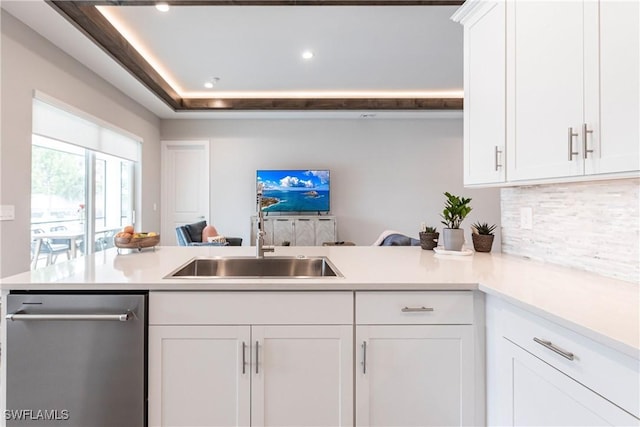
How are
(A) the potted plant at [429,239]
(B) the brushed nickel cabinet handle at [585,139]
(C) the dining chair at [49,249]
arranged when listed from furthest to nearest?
(C) the dining chair at [49,249]
(A) the potted plant at [429,239]
(B) the brushed nickel cabinet handle at [585,139]

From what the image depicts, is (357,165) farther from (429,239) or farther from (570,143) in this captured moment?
(570,143)

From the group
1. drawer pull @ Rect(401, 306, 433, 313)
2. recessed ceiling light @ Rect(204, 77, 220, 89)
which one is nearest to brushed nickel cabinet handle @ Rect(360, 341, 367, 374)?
drawer pull @ Rect(401, 306, 433, 313)

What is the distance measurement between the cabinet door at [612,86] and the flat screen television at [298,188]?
165 inches

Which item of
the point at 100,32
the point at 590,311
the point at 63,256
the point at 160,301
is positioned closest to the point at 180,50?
the point at 100,32

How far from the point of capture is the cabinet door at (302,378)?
1.24 meters

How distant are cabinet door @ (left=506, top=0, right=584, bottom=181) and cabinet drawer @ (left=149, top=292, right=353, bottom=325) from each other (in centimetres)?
94

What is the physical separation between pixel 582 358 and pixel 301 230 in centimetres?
430

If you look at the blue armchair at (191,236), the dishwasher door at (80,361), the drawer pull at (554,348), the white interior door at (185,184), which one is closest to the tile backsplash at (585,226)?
the drawer pull at (554,348)

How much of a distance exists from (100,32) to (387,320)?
3.26 m

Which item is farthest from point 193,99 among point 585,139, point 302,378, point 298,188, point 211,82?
point 585,139

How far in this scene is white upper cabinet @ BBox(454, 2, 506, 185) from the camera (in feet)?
4.87

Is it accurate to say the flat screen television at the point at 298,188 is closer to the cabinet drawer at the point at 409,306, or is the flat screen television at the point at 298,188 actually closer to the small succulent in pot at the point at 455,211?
the small succulent in pot at the point at 455,211

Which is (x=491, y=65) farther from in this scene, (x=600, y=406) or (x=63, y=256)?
(x=63, y=256)

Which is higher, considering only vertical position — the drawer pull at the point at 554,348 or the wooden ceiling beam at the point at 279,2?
the wooden ceiling beam at the point at 279,2
